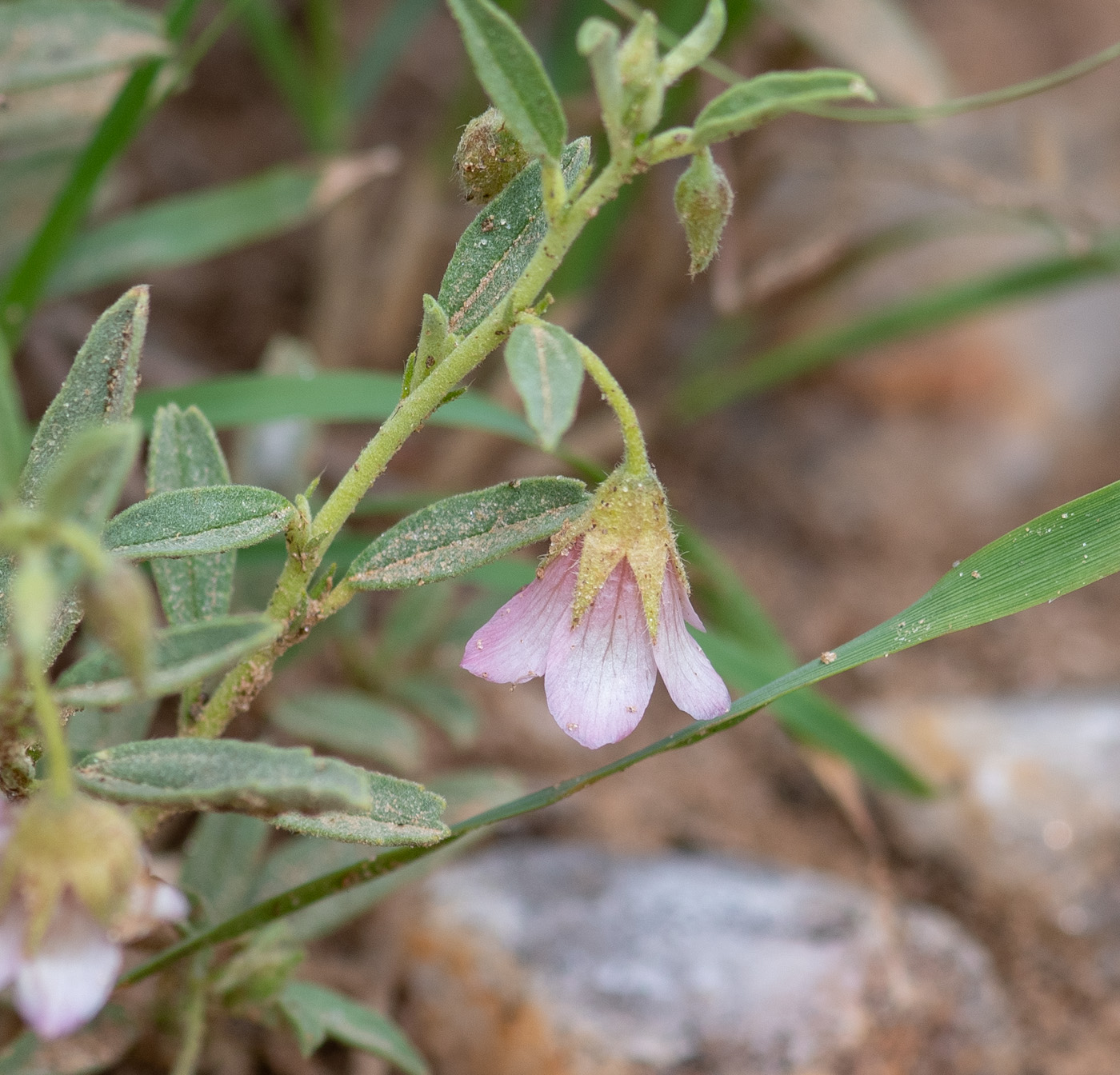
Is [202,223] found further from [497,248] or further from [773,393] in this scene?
[773,393]

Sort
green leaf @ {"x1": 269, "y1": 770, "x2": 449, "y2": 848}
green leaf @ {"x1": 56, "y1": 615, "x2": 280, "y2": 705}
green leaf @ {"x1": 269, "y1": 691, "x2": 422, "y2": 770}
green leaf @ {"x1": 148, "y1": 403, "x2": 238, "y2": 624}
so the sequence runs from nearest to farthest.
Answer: green leaf @ {"x1": 56, "y1": 615, "x2": 280, "y2": 705}
green leaf @ {"x1": 269, "y1": 770, "x2": 449, "y2": 848}
green leaf @ {"x1": 148, "y1": 403, "x2": 238, "y2": 624}
green leaf @ {"x1": 269, "y1": 691, "x2": 422, "y2": 770}

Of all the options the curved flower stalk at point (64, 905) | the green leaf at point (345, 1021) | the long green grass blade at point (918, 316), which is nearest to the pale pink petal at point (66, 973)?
the curved flower stalk at point (64, 905)

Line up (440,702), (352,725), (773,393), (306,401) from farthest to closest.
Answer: (773,393), (440,702), (352,725), (306,401)

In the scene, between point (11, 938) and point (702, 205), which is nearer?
point (11, 938)

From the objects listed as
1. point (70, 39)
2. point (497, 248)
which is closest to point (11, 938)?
point (497, 248)

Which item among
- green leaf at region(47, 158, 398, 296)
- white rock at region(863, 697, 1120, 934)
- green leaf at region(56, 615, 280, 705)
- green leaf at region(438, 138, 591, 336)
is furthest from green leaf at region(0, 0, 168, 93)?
white rock at region(863, 697, 1120, 934)

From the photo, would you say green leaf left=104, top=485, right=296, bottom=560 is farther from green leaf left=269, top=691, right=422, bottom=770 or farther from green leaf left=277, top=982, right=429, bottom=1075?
green leaf left=269, top=691, right=422, bottom=770

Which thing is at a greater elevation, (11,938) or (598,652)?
(11,938)
